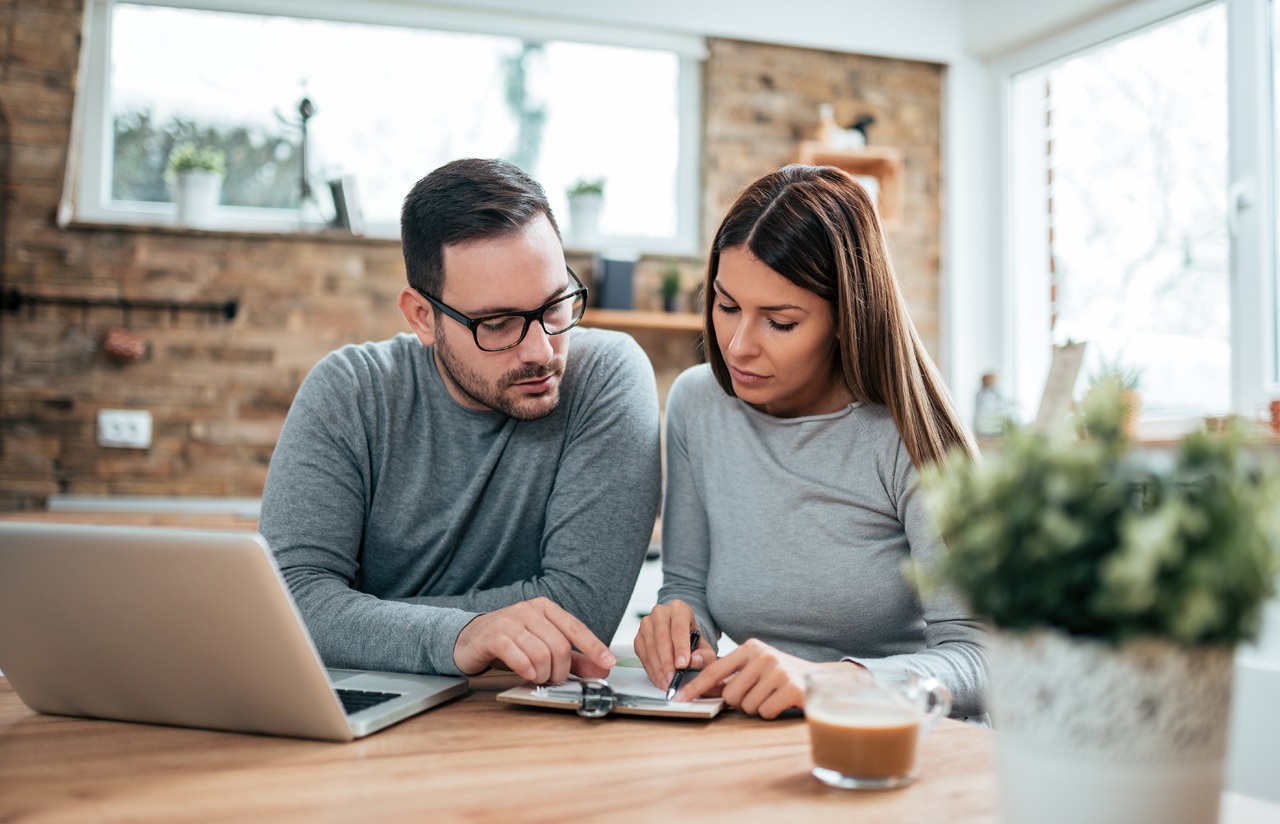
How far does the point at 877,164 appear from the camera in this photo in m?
3.59

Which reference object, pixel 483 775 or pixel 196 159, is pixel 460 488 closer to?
pixel 483 775

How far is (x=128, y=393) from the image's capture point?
311cm

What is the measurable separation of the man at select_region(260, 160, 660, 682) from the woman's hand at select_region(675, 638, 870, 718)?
39cm

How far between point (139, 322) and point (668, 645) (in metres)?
2.60

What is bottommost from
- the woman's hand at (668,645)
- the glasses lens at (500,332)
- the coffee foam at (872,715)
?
the woman's hand at (668,645)

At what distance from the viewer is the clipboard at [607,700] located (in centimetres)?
94

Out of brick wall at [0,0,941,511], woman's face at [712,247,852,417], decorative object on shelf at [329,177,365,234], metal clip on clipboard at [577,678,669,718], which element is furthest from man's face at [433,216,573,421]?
decorative object on shelf at [329,177,365,234]

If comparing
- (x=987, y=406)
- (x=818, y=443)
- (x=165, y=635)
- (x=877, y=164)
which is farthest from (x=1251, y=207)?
(x=165, y=635)

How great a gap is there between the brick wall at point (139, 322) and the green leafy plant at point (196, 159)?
206 millimetres

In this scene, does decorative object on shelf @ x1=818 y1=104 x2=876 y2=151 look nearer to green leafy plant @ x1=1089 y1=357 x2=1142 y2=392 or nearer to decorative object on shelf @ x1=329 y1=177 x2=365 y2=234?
green leafy plant @ x1=1089 y1=357 x2=1142 y2=392

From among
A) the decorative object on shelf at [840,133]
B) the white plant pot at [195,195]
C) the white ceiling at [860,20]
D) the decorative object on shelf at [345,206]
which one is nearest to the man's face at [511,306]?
the decorative object on shelf at [345,206]

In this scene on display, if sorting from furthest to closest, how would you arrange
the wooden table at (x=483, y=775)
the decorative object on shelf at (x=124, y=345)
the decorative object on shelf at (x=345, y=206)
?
the decorative object on shelf at (x=345, y=206)
the decorative object on shelf at (x=124, y=345)
the wooden table at (x=483, y=775)

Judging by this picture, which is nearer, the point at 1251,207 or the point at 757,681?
the point at 757,681

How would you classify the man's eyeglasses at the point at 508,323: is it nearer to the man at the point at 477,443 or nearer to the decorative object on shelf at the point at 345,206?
the man at the point at 477,443
